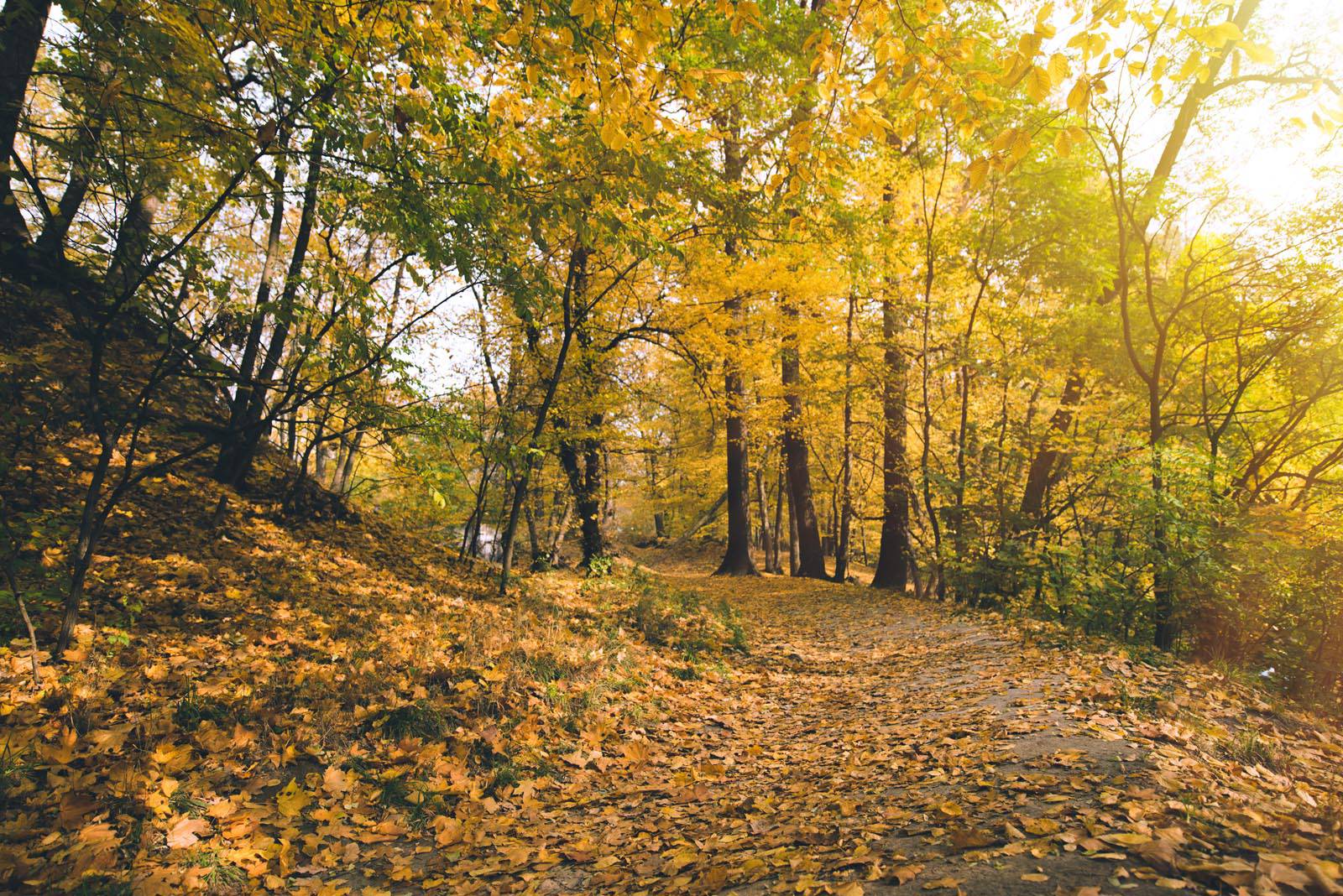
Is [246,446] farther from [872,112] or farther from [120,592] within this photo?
[872,112]

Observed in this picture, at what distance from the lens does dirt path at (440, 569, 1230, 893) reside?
2.12 metres

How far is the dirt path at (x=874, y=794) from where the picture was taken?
2119 millimetres

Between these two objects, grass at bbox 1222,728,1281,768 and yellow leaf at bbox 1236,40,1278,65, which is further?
grass at bbox 1222,728,1281,768

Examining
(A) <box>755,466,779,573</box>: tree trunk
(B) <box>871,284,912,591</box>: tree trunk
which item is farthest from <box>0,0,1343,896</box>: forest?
(A) <box>755,466,779,573</box>: tree trunk

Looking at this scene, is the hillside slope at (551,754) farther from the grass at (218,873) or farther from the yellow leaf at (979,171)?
the yellow leaf at (979,171)

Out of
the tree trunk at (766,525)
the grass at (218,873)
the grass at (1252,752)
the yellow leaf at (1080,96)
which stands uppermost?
the yellow leaf at (1080,96)

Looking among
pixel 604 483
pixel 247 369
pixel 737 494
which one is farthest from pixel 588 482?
pixel 247 369

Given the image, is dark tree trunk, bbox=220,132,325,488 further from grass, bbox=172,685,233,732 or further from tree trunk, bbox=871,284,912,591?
tree trunk, bbox=871,284,912,591

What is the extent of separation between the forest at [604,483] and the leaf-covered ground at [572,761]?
1.1 inches

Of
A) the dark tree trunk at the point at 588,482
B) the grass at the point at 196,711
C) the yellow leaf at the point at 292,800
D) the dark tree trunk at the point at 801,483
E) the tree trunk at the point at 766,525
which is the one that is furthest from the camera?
the tree trunk at the point at 766,525

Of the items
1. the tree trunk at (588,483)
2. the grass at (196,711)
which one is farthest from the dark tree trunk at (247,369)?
the tree trunk at (588,483)

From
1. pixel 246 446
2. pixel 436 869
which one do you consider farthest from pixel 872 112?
pixel 246 446

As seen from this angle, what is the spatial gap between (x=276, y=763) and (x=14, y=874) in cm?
110

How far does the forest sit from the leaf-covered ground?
0.03 meters
